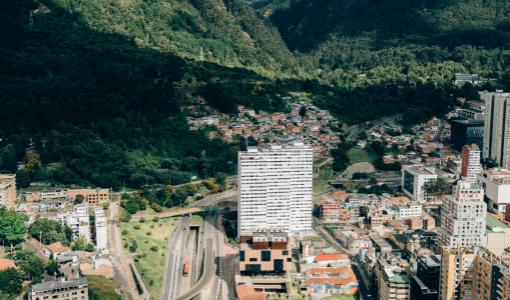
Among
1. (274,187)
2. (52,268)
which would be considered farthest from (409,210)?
(52,268)

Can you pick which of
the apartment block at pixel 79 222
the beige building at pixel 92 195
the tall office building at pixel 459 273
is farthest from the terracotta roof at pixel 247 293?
the beige building at pixel 92 195

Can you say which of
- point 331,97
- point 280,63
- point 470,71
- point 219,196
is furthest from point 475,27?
point 219,196

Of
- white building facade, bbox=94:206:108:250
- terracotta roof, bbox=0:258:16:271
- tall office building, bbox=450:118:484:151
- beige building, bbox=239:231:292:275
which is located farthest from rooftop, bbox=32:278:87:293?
tall office building, bbox=450:118:484:151

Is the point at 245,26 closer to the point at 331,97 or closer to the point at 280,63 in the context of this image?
the point at 280,63

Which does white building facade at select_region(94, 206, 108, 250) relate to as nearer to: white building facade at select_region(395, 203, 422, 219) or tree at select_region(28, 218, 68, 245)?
tree at select_region(28, 218, 68, 245)

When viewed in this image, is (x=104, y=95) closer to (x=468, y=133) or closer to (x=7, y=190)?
(x=7, y=190)

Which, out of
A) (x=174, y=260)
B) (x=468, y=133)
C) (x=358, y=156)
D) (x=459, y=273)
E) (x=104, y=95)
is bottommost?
(x=174, y=260)
